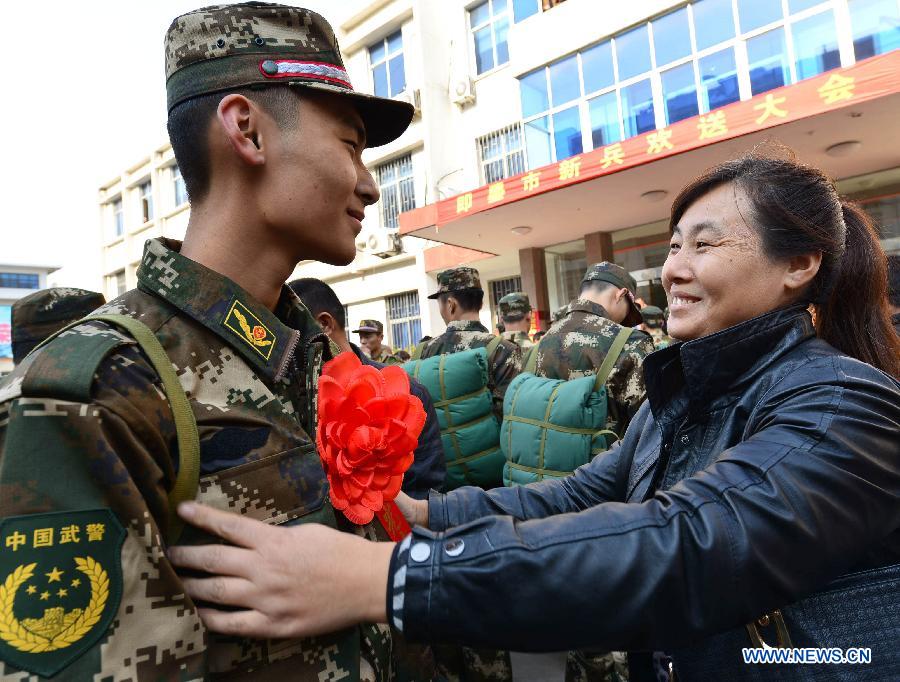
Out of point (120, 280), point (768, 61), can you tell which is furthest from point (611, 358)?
point (120, 280)

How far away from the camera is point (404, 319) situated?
16.2 m

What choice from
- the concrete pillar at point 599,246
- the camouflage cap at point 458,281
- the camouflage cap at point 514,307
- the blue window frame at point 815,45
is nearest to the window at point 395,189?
the concrete pillar at point 599,246

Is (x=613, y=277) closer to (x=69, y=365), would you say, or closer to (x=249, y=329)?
(x=249, y=329)

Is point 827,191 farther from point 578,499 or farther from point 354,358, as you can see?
point 354,358

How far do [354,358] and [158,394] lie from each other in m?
0.43

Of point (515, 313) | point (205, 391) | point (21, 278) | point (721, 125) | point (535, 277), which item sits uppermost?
point (21, 278)

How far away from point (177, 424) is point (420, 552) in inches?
17.7

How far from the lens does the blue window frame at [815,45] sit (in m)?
9.37

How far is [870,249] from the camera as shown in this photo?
1606 millimetres

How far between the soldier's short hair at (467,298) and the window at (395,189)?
1118cm

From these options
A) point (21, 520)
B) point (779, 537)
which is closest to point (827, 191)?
point (779, 537)

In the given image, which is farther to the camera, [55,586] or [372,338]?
[372,338]

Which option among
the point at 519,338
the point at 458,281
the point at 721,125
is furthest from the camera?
the point at 721,125

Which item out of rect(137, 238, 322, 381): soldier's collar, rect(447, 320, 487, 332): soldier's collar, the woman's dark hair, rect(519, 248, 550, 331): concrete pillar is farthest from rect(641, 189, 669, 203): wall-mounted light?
rect(137, 238, 322, 381): soldier's collar
